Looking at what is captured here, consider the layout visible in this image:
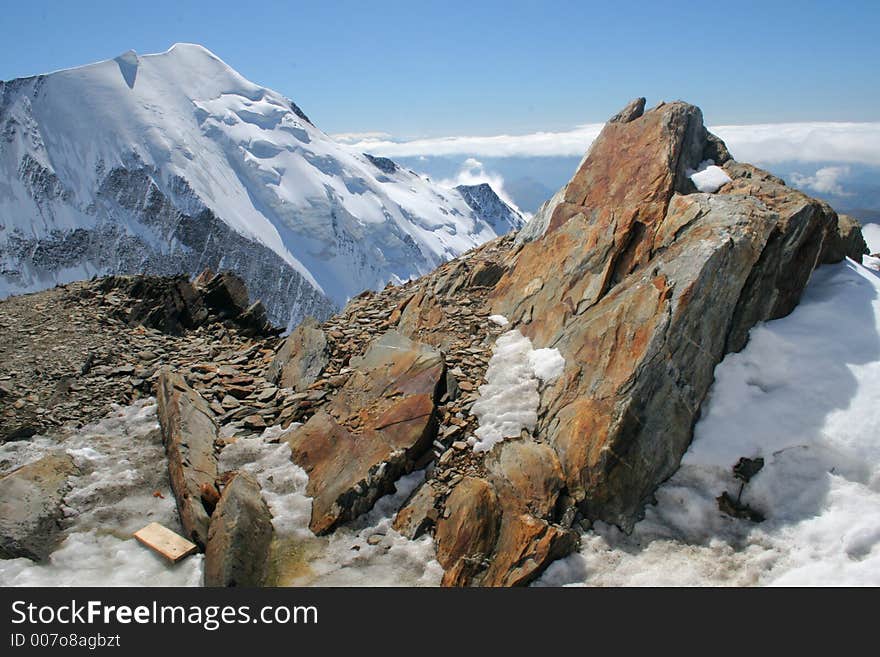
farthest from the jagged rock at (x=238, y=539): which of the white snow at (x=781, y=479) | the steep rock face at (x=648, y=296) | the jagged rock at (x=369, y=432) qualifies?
the steep rock face at (x=648, y=296)

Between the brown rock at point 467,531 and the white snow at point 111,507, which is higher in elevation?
the brown rock at point 467,531

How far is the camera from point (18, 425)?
14070 mm

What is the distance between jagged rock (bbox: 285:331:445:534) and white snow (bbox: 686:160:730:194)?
362 inches

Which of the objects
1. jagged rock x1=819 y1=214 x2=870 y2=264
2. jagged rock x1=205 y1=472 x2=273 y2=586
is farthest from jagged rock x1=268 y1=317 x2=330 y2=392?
jagged rock x1=819 y1=214 x2=870 y2=264

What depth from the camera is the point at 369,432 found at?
12102mm

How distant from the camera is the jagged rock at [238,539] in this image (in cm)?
920

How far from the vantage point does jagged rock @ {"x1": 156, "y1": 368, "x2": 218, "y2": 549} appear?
420 inches

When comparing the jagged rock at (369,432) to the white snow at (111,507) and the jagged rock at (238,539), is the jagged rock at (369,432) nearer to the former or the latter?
the jagged rock at (238,539)

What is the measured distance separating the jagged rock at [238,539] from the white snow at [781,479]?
5205 mm

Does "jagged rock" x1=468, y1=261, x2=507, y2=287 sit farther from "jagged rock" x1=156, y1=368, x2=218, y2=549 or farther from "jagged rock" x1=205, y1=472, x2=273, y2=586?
"jagged rock" x1=205, y1=472, x2=273, y2=586

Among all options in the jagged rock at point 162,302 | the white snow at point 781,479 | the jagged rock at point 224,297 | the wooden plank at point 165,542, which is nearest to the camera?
the white snow at point 781,479

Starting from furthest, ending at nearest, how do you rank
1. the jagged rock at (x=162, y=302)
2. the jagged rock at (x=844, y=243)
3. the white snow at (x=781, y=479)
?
the jagged rock at (x=162, y=302) → the jagged rock at (x=844, y=243) → the white snow at (x=781, y=479)
